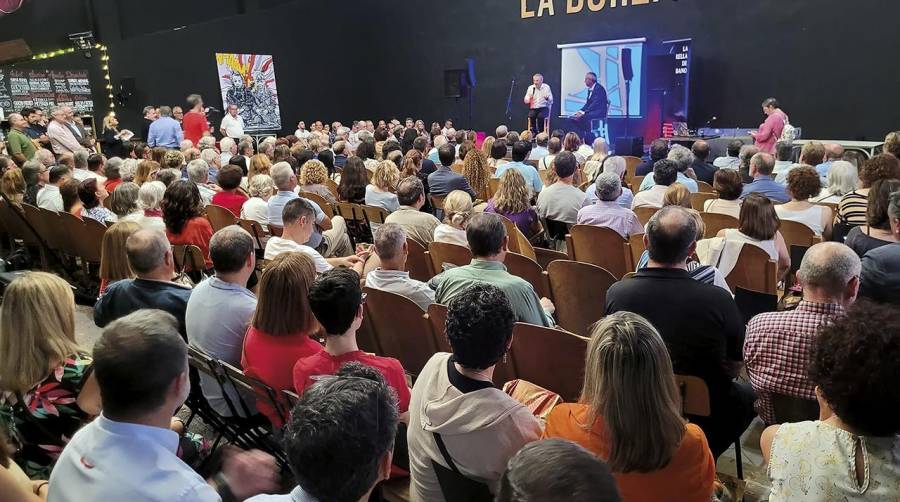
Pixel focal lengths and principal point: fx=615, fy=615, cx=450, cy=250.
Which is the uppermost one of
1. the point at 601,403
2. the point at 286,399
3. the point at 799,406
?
the point at 601,403

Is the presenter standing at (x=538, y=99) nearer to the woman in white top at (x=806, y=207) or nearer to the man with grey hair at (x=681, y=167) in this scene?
the man with grey hair at (x=681, y=167)

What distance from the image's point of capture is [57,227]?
5.33 meters

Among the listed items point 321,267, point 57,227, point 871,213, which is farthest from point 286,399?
point 57,227

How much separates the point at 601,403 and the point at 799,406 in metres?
1.24

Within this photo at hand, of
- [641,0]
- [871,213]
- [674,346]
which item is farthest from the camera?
[641,0]

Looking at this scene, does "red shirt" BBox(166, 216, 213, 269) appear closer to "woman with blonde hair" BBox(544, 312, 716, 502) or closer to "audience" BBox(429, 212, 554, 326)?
"audience" BBox(429, 212, 554, 326)

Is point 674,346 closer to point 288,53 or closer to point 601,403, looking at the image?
point 601,403

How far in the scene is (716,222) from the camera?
4.54 m

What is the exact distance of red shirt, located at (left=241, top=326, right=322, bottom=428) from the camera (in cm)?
256

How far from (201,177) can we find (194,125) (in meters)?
5.59

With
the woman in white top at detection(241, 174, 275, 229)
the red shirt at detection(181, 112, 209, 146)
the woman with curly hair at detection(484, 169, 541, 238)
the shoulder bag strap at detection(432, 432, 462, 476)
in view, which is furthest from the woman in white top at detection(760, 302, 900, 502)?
the red shirt at detection(181, 112, 209, 146)

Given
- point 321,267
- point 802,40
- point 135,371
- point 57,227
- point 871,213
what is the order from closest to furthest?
point 135,371 < point 871,213 < point 321,267 < point 57,227 < point 802,40

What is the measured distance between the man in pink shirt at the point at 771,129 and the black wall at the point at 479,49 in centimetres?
148

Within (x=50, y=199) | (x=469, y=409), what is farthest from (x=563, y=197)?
(x=50, y=199)
